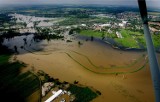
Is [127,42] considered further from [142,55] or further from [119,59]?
[119,59]

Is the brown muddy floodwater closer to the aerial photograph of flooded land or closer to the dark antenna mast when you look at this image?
the aerial photograph of flooded land

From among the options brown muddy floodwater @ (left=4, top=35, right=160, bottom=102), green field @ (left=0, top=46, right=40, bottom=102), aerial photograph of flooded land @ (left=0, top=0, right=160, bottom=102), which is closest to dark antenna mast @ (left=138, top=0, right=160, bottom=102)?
aerial photograph of flooded land @ (left=0, top=0, right=160, bottom=102)

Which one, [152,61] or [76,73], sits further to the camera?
[76,73]

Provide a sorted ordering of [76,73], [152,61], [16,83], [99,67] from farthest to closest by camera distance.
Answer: [99,67], [76,73], [16,83], [152,61]

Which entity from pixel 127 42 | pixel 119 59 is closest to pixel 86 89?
pixel 119 59

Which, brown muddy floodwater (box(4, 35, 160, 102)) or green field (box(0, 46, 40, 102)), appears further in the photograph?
brown muddy floodwater (box(4, 35, 160, 102))

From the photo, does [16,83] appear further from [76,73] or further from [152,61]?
[152,61]

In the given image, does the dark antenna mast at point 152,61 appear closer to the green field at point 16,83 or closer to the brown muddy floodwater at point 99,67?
the brown muddy floodwater at point 99,67

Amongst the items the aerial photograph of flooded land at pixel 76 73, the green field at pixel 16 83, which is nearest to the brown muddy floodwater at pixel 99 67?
the aerial photograph of flooded land at pixel 76 73

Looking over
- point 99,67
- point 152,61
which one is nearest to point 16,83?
point 99,67
